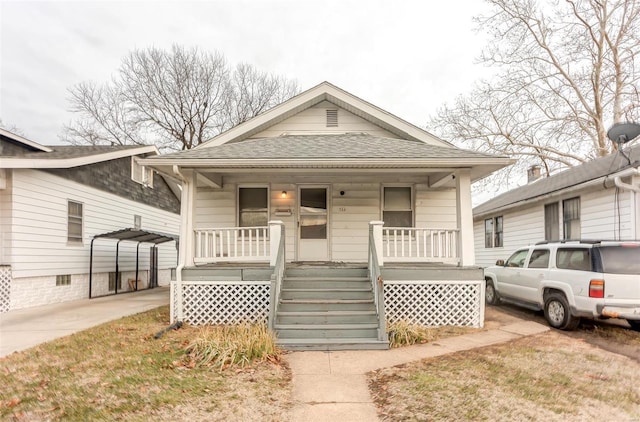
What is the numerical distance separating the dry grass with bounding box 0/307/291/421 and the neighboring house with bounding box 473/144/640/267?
9.17 meters

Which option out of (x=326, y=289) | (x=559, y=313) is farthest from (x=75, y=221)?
(x=559, y=313)

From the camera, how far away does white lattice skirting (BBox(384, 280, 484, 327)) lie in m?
7.61

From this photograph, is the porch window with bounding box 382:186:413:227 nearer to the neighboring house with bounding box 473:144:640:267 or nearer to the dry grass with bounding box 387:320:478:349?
the dry grass with bounding box 387:320:478:349

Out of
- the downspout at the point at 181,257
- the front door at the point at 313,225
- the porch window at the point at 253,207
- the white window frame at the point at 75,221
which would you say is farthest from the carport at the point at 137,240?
the front door at the point at 313,225

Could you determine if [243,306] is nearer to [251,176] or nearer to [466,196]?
[251,176]

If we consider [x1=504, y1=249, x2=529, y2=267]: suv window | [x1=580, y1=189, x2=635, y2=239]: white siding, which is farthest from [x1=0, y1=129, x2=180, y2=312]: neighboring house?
[x1=580, y1=189, x2=635, y2=239]: white siding

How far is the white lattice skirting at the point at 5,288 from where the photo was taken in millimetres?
9328

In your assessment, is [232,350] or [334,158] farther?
[334,158]

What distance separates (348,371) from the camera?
4.90 metres

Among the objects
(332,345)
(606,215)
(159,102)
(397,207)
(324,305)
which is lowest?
(332,345)

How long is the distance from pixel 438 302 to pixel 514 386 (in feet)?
11.5

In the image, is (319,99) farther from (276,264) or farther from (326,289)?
(326,289)

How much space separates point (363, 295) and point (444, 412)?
3.82m

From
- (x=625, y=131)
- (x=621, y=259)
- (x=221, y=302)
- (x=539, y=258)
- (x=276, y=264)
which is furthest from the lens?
(x=625, y=131)
